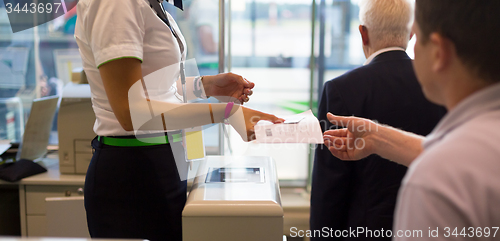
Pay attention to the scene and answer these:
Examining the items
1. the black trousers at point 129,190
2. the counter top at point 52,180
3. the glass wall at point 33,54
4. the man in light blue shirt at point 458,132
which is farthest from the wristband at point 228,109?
the glass wall at point 33,54

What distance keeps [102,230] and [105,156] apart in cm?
23

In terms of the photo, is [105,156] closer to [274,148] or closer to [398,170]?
[398,170]

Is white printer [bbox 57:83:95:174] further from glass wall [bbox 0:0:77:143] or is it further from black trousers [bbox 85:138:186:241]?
glass wall [bbox 0:0:77:143]

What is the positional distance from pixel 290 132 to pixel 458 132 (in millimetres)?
637

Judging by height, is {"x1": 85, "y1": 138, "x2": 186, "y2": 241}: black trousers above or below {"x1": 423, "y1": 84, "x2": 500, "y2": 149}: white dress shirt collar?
below

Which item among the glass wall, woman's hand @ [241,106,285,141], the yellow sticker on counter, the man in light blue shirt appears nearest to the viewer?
the man in light blue shirt

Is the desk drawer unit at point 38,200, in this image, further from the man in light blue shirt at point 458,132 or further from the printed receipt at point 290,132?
the man in light blue shirt at point 458,132

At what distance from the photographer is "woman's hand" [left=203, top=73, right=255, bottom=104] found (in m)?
1.45

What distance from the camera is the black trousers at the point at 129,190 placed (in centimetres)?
112

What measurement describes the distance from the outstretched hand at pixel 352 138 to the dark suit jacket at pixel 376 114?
22 cm

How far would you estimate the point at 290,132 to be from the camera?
110 cm

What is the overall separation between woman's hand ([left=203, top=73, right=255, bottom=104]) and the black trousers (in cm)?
38


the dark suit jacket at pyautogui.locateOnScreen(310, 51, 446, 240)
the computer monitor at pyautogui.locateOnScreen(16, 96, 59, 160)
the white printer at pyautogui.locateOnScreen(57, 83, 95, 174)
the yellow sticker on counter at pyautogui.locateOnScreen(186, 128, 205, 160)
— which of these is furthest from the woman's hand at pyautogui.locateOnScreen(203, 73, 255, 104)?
the computer monitor at pyautogui.locateOnScreen(16, 96, 59, 160)

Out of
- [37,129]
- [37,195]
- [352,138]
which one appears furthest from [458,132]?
[37,129]
